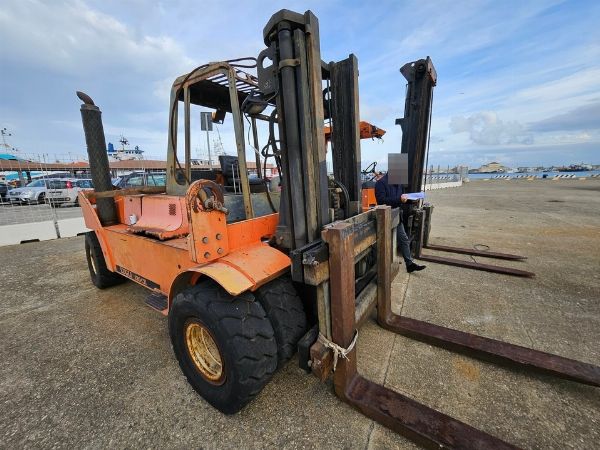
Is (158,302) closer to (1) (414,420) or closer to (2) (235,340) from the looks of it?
(2) (235,340)

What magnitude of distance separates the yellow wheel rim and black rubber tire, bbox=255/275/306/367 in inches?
20.6

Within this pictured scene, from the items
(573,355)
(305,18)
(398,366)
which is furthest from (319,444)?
(305,18)

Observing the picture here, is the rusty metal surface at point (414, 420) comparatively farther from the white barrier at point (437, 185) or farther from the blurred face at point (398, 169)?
the white barrier at point (437, 185)

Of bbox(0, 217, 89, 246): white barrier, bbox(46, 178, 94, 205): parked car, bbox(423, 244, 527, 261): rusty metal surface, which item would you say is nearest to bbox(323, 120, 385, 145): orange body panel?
bbox(423, 244, 527, 261): rusty metal surface

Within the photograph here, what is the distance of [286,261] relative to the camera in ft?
7.23

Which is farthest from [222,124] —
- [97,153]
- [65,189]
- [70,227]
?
[65,189]

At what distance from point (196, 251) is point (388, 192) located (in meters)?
3.23

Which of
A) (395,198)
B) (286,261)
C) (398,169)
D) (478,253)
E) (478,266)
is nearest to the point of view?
(286,261)

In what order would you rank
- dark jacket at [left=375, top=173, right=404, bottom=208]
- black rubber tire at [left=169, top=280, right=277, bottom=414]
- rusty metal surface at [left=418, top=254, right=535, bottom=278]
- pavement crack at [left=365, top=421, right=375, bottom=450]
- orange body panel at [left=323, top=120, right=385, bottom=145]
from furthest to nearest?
orange body panel at [left=323, top=120, right=385, bottom=145], dark jacket at [left=375, top=173, right=404, bottom=208], rusty metal surface at [left=418, top=254, right=535, bottom=278], black rubber tire at [left=169, top=280, right=277, bottom=414], pavement crack at [left=365, top=421, right=375, bottom=450]

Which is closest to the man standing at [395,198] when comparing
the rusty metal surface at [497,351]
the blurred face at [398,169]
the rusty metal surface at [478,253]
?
the blurred face at [398,169]

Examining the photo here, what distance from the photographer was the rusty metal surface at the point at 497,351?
2084 mm

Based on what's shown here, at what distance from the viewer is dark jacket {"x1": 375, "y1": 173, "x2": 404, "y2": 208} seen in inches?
171

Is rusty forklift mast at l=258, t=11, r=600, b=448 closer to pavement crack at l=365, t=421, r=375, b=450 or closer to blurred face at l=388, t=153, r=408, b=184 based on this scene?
pavement crack at l=365, t=421, r=375, b=450

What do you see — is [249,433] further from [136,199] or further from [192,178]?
[136,199]
